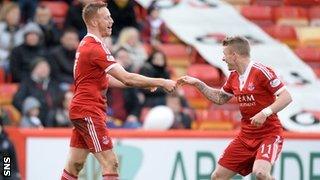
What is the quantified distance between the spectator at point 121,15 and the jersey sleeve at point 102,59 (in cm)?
637

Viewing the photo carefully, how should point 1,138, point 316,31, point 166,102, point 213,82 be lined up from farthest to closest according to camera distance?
point 316,31, point 213,82, point 166,102, point 1,138

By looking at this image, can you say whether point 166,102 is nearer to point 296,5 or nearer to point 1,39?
point 1,39

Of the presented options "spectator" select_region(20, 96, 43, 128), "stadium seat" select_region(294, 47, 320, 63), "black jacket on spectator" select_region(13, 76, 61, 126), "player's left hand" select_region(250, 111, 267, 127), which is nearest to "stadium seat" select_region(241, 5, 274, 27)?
"stadium seat" select_region(294, 47, 320, 63)

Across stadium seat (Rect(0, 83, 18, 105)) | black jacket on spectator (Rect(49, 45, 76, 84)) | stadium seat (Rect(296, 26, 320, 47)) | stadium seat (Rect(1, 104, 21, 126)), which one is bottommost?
stadium seat (Rect(1, 104, 21, 126))

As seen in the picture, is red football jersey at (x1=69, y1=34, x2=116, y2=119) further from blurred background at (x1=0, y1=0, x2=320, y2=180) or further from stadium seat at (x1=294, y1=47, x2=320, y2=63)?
stadium seat at (x1=294, y1=47, x2=320, y2=63)

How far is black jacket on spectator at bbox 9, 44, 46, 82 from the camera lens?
15164 millimetres

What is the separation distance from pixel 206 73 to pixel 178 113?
6.14ft

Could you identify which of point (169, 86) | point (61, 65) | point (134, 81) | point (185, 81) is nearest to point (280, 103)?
point (185, 81)

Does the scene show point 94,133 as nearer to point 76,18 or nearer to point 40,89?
point 40,89

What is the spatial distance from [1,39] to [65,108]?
6.58 feet

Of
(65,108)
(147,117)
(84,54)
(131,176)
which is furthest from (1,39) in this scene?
(84,54)

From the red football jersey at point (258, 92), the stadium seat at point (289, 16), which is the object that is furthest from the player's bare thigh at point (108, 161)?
the stadium seat at point (289, 16)

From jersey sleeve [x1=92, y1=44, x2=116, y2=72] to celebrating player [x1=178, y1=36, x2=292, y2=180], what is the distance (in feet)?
2.37

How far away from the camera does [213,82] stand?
632 inches
